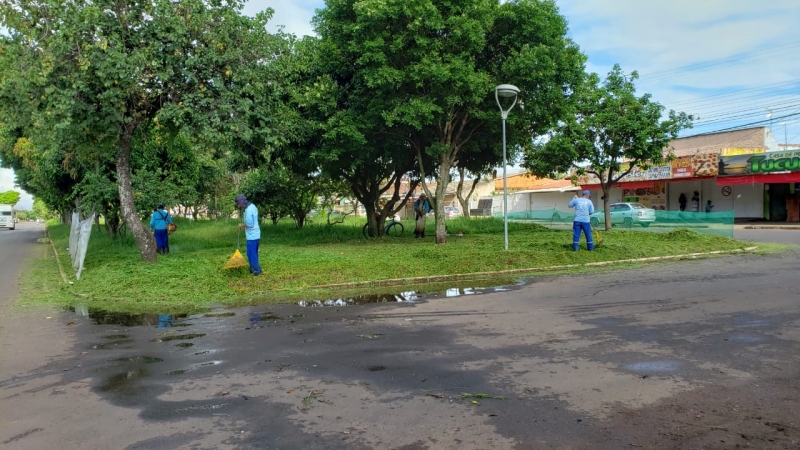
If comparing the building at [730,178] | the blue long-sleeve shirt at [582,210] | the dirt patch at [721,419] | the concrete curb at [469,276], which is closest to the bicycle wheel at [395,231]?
the blue long-sleeve shirt at [582,210]

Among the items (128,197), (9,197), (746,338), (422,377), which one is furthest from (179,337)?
(9,197)

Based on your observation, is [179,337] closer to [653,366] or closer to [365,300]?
[365,300]

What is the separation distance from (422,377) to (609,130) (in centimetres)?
1888

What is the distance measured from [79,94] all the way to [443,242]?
10.8m

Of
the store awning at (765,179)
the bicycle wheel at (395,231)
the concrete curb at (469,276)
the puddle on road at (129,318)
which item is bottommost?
the puddle on road at (129,318)

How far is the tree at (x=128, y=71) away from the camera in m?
11.1

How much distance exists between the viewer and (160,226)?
16.6 metres

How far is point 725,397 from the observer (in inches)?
174

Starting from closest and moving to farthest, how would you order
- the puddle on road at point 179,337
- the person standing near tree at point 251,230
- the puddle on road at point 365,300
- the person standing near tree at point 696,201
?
the puddle on road at point 179,337 < the puddle on road at point 365,300 < the person standing near tree at point 251,230 < the person standing near tree at point 696,201

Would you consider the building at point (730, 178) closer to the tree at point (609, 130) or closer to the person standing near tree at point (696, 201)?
the person standing near tree at point (696, 201)

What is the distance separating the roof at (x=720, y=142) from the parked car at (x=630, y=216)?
307 inches

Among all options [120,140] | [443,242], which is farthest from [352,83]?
[120,140]

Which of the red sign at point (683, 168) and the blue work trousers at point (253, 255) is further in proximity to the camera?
the red sign at point (683, 168)

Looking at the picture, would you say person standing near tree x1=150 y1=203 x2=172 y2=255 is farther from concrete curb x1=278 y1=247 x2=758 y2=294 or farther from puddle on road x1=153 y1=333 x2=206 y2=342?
puddle on road x1=153 y1=333 x2=206 y2=342
